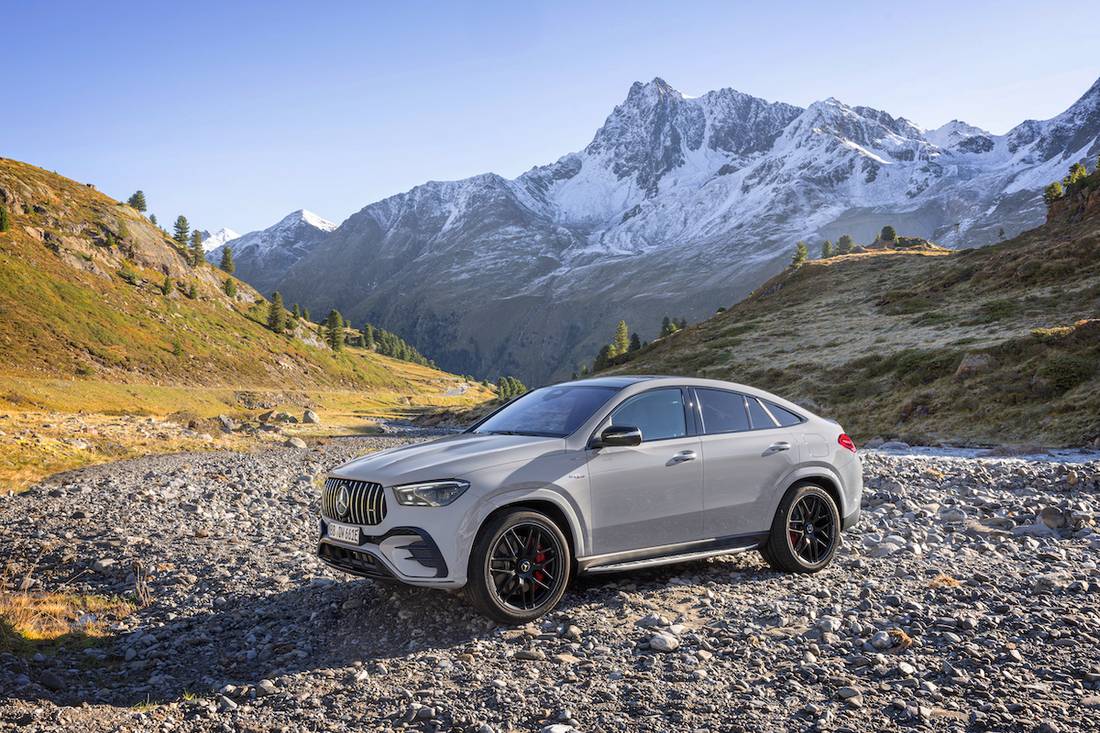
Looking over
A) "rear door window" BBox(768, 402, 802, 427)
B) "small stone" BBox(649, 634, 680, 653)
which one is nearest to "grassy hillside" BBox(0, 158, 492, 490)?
"rear door window" BBox(768, 402, 802, 427)

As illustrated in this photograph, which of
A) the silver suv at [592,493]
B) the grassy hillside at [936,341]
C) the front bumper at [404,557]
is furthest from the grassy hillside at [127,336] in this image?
the grassy hillside at [936,341]

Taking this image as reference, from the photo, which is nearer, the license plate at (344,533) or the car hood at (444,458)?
the car hood at (444,458)

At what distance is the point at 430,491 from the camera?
6.63m

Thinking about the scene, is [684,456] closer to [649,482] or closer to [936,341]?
[649,482]

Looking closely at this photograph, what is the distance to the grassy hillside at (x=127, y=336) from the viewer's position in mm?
62125

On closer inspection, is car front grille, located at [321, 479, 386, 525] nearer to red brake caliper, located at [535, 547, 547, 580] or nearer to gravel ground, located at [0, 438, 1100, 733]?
gravel ground, located at [0, 438, 1100, 733]

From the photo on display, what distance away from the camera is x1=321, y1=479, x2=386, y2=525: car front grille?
266 inches

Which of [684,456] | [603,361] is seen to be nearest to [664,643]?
[684,456]

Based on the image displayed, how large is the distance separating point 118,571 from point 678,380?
26.2ft

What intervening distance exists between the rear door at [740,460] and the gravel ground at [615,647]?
Result: 82 centimetres

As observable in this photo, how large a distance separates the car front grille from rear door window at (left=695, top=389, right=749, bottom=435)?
378 cm

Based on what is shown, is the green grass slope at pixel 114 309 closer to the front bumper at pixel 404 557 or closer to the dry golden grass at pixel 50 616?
the dry golden grass at pixel 50 616

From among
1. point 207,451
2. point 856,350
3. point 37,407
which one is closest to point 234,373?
point 37,407

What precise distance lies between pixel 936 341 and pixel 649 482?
46172mm
